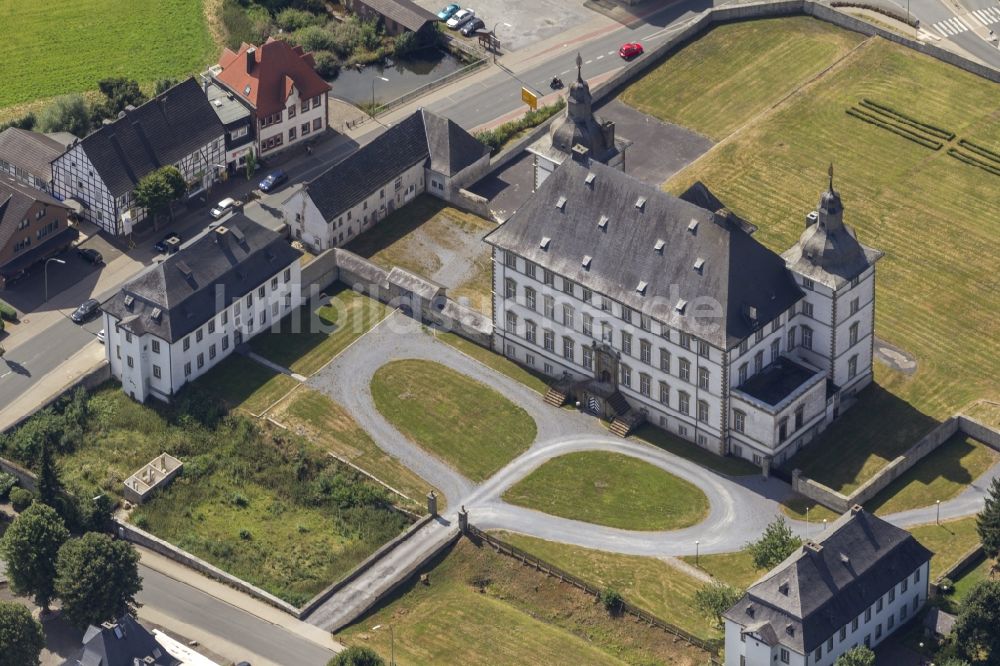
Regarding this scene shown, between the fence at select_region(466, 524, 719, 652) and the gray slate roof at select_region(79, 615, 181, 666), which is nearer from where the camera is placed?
the gray slate roof at select_region(79, 615, 181, 666)

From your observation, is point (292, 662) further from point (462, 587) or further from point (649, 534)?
point (649, 534)

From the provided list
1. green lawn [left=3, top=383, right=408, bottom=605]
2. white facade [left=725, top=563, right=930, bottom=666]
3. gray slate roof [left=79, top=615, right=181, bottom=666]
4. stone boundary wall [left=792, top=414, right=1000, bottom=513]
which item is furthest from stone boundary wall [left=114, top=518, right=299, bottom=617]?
stone boundary wall [left=792, top=414, right=1000, bottom=513]

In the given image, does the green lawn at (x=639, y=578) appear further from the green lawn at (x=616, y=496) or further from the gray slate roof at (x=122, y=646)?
the gray slate roof at (x=122, y=646)

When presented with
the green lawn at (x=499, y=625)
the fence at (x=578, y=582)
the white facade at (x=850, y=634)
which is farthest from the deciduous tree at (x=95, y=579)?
the white facade at (x=850, y=634)

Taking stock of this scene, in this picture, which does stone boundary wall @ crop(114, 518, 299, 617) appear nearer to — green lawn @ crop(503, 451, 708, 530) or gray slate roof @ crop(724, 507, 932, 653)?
green lawn @ crop(503, 451, 708, 530)

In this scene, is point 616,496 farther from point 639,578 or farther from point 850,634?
point 850,634

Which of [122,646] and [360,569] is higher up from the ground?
[122,646]

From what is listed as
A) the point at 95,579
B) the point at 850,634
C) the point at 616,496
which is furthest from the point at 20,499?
the point at 850,634
